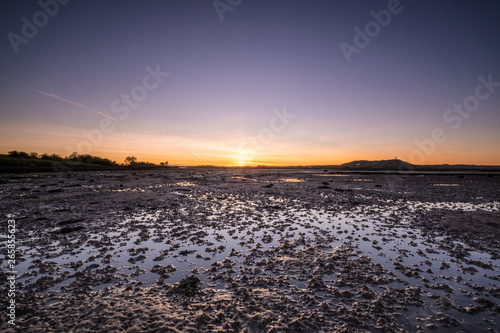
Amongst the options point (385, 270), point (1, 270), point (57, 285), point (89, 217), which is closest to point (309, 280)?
point (385, 270)

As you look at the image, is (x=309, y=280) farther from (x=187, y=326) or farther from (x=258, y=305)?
(x=187, y=326)

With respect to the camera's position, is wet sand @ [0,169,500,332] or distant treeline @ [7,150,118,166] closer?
wet sand @ [0,169,500,332]

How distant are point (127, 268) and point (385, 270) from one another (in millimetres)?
7506

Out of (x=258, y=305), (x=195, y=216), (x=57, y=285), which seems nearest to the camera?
(x=258, y=305)

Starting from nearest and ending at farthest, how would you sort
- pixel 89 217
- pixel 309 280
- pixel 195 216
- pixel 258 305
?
pixel 258 305
pixel 309 280
pixel 89 217
pixel 195 216

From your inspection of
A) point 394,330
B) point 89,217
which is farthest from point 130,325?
point 89,217

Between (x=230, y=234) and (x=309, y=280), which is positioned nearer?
(x=309, y=280)

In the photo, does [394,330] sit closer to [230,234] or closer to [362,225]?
[230,234]

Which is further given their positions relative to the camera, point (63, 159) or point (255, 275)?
point (63, 159)

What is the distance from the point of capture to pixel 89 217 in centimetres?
1175

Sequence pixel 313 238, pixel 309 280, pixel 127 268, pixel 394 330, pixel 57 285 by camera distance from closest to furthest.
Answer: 1. pixel 394 330
2. pixel 57 285
3. pixel 309 280
4. pixel 127 268
5. pixel 313 238

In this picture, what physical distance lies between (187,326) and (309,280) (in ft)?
10.5

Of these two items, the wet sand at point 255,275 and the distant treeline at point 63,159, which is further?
the distant treeline at point 63,159

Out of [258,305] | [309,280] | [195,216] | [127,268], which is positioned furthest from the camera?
[195,216]
